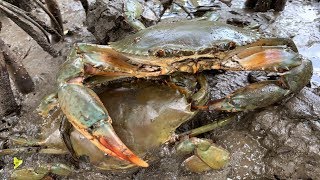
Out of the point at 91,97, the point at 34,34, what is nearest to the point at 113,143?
the point at 91,97

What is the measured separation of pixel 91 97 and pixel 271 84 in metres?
1.33

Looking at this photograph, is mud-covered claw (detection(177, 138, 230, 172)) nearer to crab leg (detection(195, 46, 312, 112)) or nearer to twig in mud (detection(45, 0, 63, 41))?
crab leg (detection(195, 46, 312, 112))

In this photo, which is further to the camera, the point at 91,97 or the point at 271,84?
the point at 271,84

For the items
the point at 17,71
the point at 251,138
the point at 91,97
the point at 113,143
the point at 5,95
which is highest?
the point at 91,97

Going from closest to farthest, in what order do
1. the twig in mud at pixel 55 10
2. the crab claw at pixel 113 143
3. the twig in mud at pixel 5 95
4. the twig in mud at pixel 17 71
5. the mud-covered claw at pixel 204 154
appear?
1. the crab claw at pixel 113 143
2. the mud-covered claw at pixel 204 154
3. the twig in mud at pixel 5 95
4. the twig in mud at pixel 17 71
5. the twig in mud at pixel 55 10

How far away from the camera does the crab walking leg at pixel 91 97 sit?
2.62 metres

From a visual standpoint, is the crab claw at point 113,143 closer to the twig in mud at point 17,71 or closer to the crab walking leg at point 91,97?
the crab walking leg at point 91,97

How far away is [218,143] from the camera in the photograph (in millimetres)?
3324

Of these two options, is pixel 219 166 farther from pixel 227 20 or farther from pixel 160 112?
pixel 227 20

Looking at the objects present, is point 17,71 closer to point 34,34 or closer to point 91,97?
point 34,34

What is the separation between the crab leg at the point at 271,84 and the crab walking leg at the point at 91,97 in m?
0.76

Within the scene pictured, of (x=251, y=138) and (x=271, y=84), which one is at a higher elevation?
(x=271, y=84)

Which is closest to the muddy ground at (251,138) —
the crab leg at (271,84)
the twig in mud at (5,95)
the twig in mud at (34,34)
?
the twig in mud at (5,95)

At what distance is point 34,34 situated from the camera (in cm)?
410
